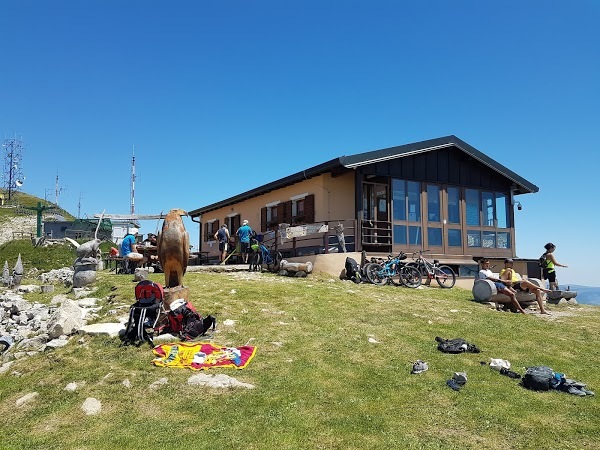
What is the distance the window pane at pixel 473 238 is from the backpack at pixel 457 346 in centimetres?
1264

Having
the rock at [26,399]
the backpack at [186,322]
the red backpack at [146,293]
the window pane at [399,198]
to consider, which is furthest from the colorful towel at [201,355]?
the window pane at [399,198]

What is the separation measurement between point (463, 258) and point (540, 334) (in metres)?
10.5

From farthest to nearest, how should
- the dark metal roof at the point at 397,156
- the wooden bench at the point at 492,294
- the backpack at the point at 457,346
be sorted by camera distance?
the dark metal roof at the point at 397,156 < the wooden bench at the point at 492,294 < the backpack at the point at 457,346

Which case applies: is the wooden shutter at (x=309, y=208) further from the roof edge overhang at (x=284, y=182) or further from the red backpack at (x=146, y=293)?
the red backpack at (x=146, y=293)

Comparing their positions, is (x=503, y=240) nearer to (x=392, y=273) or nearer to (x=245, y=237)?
(x=392, y=273)

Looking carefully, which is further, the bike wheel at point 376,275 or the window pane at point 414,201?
the window pane at point 414,201

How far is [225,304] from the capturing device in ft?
32.8

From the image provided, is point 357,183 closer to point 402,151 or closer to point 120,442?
point 402,151

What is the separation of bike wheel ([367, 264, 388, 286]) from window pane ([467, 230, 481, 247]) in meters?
6.10

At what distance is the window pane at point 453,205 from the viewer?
19.5m

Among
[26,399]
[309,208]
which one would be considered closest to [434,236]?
[309,208]

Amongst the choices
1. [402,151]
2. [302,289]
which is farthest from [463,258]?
[302,289]

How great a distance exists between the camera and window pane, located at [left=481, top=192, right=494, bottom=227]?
66.9ft

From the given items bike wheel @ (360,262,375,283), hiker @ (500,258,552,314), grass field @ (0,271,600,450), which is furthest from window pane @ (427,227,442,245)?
grass field @ (0,271,600,450)
